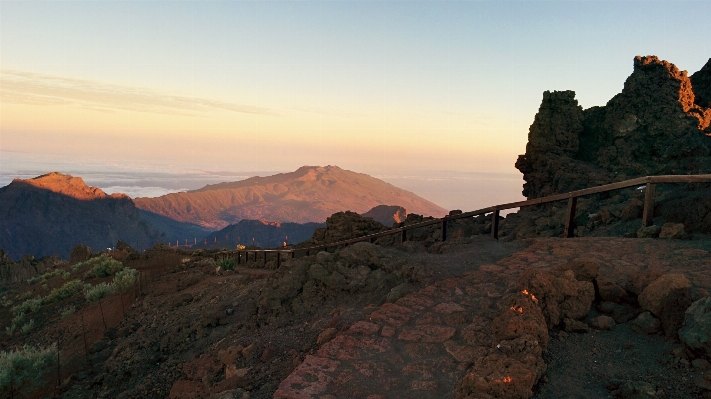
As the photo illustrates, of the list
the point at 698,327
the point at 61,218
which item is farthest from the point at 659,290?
the point at 61,218

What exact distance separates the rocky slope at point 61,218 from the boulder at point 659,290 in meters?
77.7

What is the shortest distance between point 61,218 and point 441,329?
8502 cm

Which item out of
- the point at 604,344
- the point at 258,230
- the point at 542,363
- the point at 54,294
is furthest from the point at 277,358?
the point at 258,230

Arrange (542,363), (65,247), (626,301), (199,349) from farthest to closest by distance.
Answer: (65,247) < (199,349) < (626,301) < (542,363)

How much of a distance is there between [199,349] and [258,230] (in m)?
69.8

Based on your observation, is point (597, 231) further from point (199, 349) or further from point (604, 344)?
point (199, 349)

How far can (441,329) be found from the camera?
16.6 ft

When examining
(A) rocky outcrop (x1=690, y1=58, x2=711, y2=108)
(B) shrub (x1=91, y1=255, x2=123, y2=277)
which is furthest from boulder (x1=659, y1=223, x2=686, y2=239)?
(B) shrub (x1=91, y1=255, x2=123, y2=277)

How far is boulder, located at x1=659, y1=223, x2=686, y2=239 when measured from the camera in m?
6.89

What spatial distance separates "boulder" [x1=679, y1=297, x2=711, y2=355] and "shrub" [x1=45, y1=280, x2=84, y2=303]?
1603 centimetres

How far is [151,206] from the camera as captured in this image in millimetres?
105875

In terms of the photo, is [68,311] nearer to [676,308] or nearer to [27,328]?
[27,328]

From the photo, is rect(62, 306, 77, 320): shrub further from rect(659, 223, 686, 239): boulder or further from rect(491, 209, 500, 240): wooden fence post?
rect(659, 223, 686, 239): boulder

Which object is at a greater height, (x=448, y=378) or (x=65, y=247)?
(x=448, y=378)
